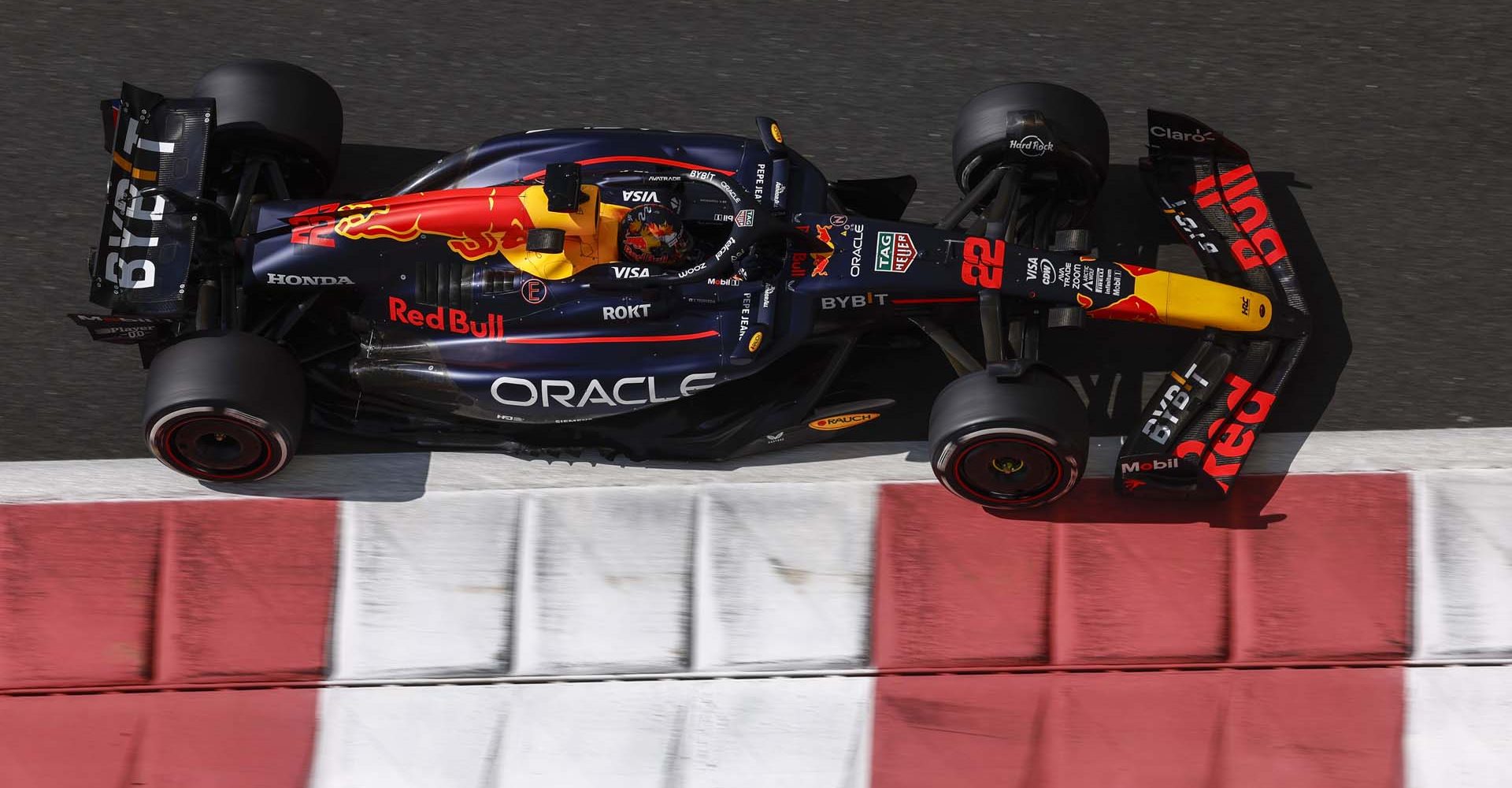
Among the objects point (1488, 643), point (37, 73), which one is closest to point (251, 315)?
point (37, 73)

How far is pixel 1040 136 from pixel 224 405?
3730 mm

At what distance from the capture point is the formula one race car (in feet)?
18.9

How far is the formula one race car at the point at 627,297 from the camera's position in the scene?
5770 millimetres

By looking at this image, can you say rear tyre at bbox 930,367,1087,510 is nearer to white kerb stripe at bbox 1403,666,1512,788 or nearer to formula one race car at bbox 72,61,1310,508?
formula one race car at bbox 72,61,1310,508

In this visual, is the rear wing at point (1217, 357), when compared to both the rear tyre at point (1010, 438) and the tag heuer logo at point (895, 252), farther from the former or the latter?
the tag heuer logo at point (895, 252)

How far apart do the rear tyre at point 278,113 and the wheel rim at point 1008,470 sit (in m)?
3.33

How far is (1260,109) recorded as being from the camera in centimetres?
743

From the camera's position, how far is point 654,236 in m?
5.71

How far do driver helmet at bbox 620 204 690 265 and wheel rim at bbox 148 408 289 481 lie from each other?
1731 mm

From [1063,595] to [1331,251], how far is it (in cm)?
245

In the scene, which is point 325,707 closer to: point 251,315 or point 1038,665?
point 251,315

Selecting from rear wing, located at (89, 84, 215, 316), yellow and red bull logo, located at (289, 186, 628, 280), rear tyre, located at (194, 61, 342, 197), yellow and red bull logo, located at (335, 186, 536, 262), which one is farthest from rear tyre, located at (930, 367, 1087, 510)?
rear wing, located at (89, 84, 215, 316)

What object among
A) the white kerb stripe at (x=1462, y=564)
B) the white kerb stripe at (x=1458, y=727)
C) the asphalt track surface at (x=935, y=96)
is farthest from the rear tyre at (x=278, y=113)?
the white kerb stripe at (x=1458, y=727)

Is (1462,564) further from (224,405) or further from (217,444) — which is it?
(217,444)
